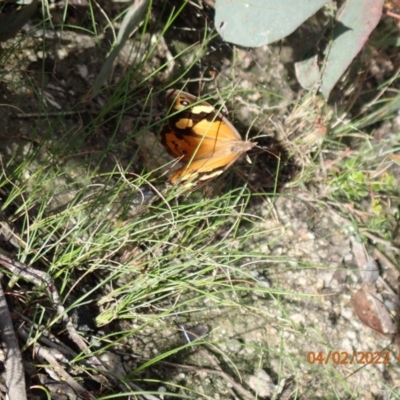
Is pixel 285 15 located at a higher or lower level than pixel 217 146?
higher

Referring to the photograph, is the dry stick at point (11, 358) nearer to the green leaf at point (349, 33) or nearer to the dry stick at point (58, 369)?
the dry stick at point (58, 369)

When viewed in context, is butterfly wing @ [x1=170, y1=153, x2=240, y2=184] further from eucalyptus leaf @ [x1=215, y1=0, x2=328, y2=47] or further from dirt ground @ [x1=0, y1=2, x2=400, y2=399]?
eucalyptus leaf @ [x1=215, y1=0, x2=328, y2=47]

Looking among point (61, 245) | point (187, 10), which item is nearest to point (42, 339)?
point (61, 245)

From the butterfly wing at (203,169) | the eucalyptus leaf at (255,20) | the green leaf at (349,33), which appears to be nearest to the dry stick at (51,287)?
the butterfly wing at (203,169)

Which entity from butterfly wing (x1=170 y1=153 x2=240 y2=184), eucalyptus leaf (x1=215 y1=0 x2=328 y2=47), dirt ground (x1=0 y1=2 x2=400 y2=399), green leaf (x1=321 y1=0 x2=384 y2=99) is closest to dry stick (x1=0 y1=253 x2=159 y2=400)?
dirt ground (x1=0 y1=2 x2=400 y2=399)

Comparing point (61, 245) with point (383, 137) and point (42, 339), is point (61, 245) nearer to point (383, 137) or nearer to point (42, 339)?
point (42, 339)

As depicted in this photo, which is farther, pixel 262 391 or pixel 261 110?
pixel 261 110

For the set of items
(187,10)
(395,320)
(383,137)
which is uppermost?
(187,10)
